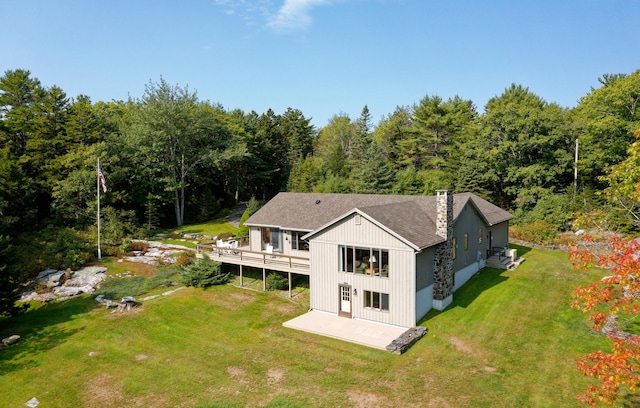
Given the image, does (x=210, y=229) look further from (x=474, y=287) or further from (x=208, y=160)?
(x=474, y=287)

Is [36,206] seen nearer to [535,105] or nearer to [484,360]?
[484,360]

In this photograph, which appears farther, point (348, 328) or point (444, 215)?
point (444, 215)

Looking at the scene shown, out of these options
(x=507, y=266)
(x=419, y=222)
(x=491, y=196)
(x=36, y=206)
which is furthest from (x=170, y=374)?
(x=491, y=196)

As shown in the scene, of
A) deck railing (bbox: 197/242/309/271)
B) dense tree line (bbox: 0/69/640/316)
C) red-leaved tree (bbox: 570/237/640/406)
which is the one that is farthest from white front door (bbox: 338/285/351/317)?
dense tree line (bbox: 0/69/640/316)

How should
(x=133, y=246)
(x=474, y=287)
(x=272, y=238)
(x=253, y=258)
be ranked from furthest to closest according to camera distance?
(x=133, y=246) < (x=272, y=238) < (x=253, y=258) < (x=474, y=287)

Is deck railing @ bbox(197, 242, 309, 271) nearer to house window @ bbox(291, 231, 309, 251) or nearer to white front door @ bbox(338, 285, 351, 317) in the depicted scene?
house window @ bbox(291, 231, 309, 251)

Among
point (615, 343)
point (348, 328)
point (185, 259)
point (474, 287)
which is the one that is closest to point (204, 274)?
point (185, 259)

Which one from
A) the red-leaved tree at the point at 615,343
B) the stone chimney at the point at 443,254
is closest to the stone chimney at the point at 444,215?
the stone chimney at the point at 443,254
